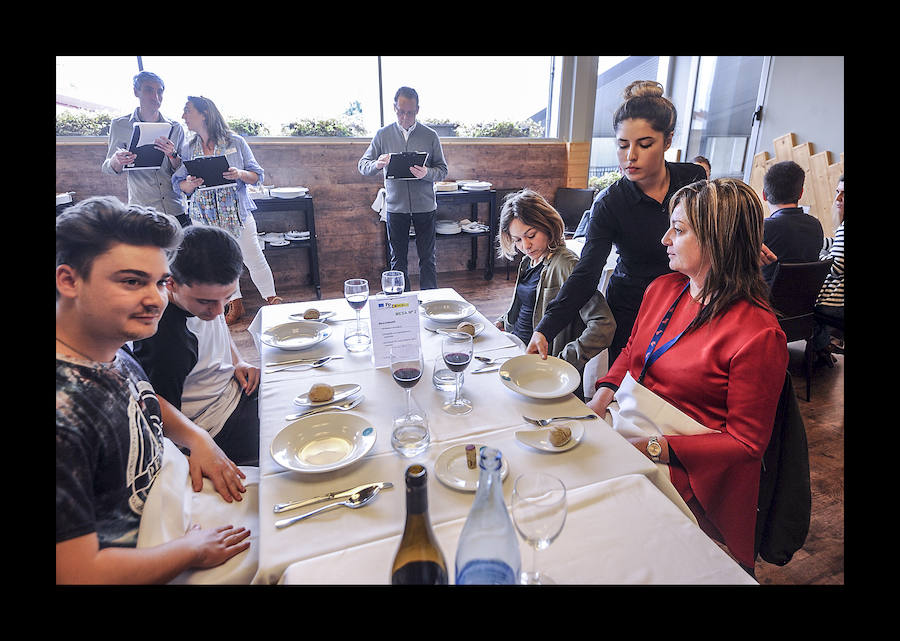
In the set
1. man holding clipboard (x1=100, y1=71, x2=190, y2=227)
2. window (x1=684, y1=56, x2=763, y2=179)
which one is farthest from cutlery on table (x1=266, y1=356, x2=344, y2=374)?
window (x1=684, y1=56, x2=763, y2=179)

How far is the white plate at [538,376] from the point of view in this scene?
1.29 meters

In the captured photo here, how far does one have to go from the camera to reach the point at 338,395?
1.29 meters

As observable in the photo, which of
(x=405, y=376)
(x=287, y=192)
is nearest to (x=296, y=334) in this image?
(x=405, y=376)

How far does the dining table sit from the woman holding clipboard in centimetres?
249

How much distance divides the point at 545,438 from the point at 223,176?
319 centimetres

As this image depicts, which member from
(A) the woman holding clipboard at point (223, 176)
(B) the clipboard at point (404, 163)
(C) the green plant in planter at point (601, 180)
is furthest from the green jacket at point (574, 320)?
(C) the green plant in planter at point (601, 180)

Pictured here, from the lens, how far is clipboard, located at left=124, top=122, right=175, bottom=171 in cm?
302

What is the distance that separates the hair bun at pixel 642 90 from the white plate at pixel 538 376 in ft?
3.21

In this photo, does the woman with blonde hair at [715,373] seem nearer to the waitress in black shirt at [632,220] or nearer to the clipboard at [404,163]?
the waitress in black shirt at [632,220]

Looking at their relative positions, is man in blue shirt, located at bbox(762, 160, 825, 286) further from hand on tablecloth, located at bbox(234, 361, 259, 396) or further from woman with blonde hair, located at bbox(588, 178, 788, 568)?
hand on tablecloth, located at bbox(234, 361, 259, 396)

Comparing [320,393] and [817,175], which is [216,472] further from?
[817,175]

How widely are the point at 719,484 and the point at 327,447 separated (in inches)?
36.8

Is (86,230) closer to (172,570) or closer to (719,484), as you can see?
(172,570)
